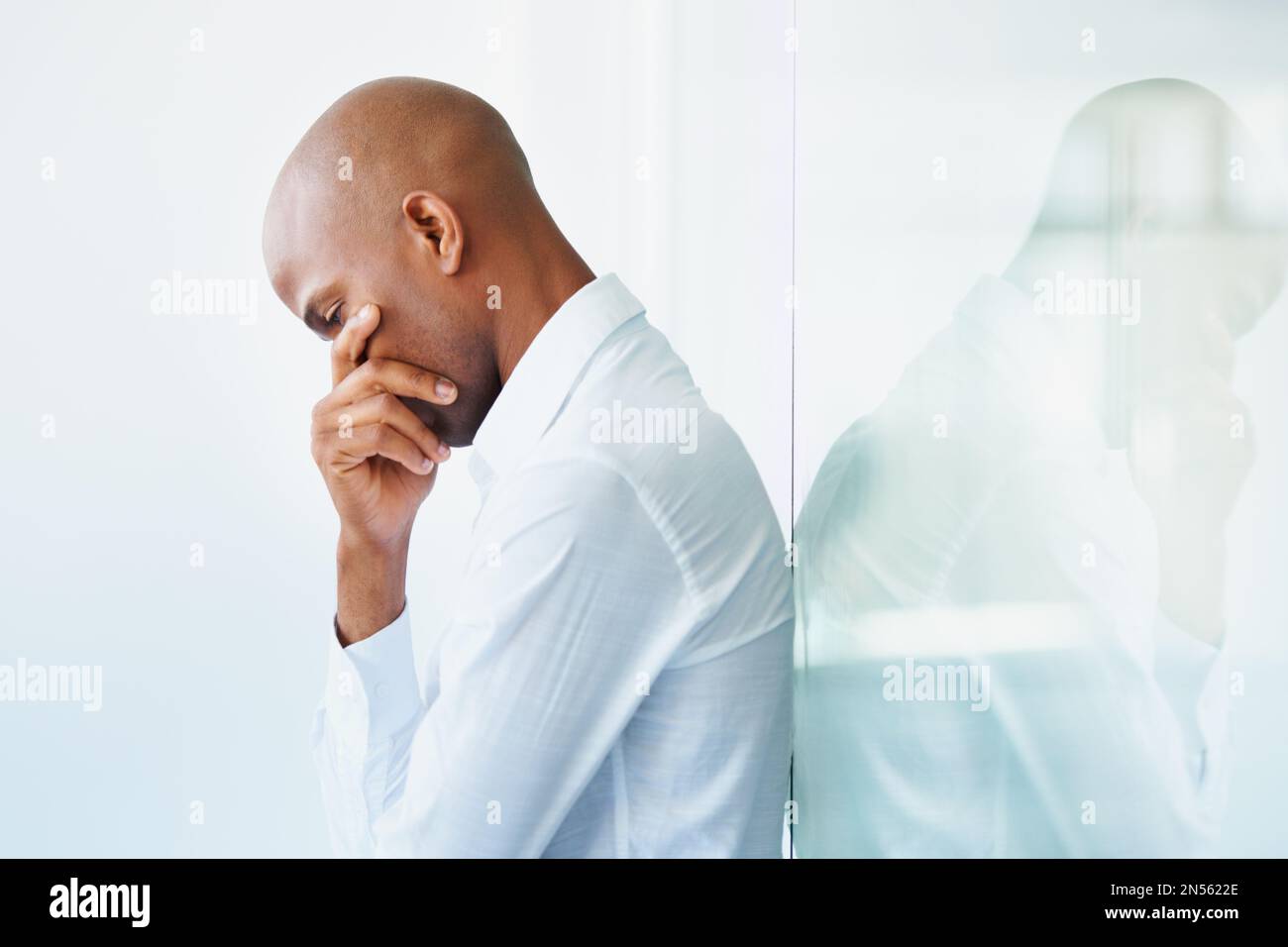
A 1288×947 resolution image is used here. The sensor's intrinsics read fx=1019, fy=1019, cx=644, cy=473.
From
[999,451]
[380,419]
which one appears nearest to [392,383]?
[380,419]

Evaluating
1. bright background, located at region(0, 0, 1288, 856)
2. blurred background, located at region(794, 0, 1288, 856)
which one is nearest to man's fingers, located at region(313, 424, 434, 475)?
bright background, located at region(0, 0, 1288, 856)

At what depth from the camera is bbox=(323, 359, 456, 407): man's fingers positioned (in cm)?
141

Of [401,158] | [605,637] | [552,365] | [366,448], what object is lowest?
[605,637]

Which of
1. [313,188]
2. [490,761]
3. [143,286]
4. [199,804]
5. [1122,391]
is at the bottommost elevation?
[199,804]

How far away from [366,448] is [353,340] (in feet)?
0.50

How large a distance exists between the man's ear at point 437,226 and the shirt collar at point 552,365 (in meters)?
0.15

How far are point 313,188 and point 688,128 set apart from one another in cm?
56

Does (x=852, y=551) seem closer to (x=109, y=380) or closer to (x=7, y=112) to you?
(x=109, y=380)

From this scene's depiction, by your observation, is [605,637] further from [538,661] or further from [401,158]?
[401,158]

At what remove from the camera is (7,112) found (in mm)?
1607

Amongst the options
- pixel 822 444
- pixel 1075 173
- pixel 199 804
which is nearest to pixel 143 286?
Answer: pixel 199 804

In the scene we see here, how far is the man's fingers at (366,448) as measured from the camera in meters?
1.43

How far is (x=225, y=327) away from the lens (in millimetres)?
1587

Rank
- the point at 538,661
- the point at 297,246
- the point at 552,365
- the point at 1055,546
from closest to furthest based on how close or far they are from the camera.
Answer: the point at 538,661
the point at 552,365
the point at 297,246
the point at 1055,546
